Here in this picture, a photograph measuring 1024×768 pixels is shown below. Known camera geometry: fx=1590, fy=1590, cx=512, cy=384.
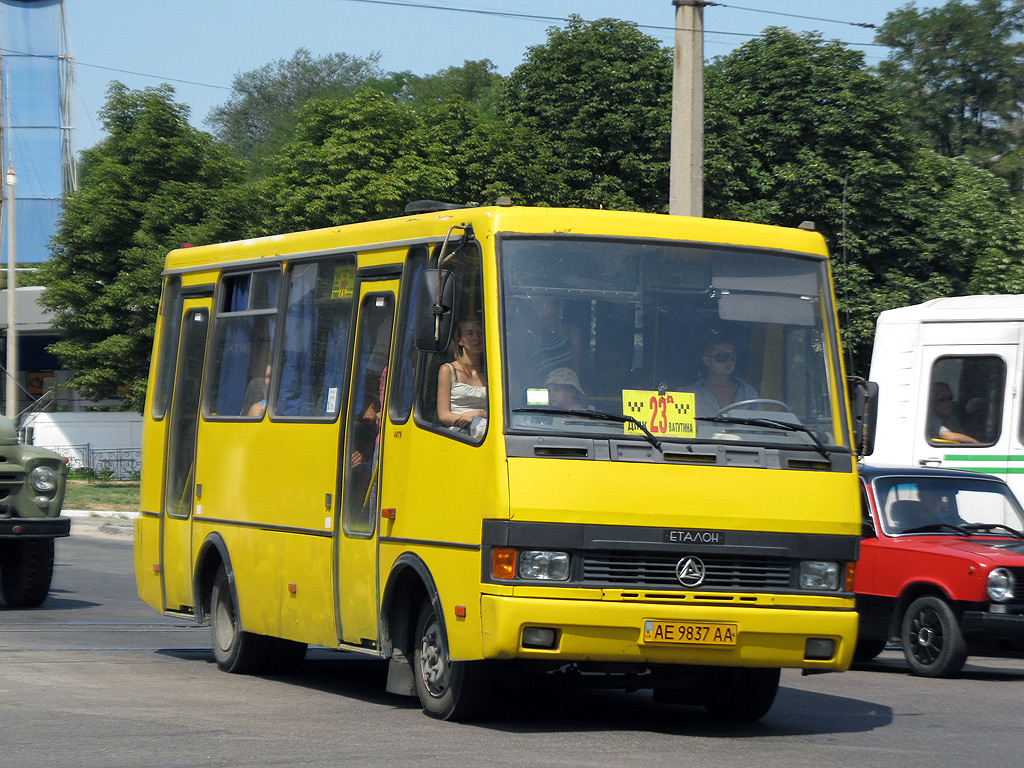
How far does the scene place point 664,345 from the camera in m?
8.23

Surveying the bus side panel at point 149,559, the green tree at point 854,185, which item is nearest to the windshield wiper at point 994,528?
the bus side panel at point 149,559

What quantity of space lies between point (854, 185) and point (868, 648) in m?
31.7

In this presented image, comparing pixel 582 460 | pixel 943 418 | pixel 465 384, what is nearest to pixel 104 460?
pixel 943 418

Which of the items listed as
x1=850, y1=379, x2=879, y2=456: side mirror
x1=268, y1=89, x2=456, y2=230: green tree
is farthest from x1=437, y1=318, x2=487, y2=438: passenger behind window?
x1=268, y1=89, x2=456, y2=230: green tree

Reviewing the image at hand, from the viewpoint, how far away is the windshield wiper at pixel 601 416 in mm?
7898

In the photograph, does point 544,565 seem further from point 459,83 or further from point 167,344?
point 459,83

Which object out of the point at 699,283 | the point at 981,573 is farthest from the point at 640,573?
the point at 981,573

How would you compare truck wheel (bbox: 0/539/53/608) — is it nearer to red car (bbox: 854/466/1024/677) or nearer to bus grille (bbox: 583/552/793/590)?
red car (bbox: 854/466/1024/677)

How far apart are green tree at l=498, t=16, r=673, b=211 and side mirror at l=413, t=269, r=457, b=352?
117 feet

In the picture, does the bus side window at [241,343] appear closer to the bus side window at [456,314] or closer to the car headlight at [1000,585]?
the bus side window at [456,314]

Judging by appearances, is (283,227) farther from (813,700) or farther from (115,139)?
(813,700)

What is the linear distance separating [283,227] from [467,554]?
3959 centimetres

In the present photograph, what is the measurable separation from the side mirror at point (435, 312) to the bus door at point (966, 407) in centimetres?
951

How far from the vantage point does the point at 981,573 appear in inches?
468
